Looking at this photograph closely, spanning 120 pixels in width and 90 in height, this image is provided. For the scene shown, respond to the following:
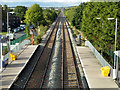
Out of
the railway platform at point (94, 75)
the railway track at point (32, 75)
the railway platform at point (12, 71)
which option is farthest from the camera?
the railway track at point (32, 75)

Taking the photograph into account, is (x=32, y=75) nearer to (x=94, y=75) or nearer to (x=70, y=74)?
(x=70, y=74)

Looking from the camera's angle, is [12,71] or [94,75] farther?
[12,71]

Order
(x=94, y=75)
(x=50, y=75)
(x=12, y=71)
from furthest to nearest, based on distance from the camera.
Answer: (x=12, y=71), (x=50, y=75), (x=94, y=75)

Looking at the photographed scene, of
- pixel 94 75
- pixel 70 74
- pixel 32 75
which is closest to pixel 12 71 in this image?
pixel 32 75

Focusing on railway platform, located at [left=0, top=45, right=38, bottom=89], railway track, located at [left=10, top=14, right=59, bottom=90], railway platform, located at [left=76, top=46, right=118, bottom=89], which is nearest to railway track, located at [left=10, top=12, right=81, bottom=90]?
railway track, located at [left=10, top=14, right=59, bottom=90]

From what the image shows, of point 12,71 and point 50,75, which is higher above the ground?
point 12,71

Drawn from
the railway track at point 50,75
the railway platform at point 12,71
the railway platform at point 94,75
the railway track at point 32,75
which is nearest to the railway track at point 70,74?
the railway track at point 50,75

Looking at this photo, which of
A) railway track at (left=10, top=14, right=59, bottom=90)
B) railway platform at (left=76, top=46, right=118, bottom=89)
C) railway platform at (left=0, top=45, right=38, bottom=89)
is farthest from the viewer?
railway track at (left=10, top=14, right=59, bottom=90)

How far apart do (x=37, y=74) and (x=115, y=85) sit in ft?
19.2

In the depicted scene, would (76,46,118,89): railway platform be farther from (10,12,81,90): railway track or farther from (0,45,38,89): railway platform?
(0,45,38,89): railway platform

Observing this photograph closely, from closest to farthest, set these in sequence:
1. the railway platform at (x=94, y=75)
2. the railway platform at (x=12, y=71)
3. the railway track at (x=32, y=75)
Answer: the railway platform at (x=94, y=75) < the railway platform at (x=12, y=71) < the railway track at (x=32, y=75)

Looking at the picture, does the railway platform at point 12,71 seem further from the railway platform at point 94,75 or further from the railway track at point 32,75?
the railway platform at point 94,75

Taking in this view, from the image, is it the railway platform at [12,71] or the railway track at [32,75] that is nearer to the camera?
the railway platform at [12,71]

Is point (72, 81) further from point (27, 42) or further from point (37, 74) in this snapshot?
point (27, 42)
